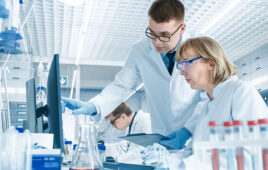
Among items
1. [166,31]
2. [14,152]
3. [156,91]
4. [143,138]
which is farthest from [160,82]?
[14,152]

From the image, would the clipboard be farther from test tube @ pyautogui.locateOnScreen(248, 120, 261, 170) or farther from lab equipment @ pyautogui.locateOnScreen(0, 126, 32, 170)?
test tube @ pyautogui.locateOnScreen(248, 120, 261, 170)

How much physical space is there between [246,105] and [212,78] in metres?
0.33

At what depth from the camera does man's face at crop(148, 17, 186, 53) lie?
1683 mm

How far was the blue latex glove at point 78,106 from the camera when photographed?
1781 mm

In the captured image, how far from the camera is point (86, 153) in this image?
89 centimetres

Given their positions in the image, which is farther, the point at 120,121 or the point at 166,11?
the point at 120,121

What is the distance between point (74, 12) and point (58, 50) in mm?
1428

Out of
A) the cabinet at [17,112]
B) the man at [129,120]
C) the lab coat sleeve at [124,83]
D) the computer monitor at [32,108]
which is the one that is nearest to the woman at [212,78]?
the lab coat sleeve at [124,83]

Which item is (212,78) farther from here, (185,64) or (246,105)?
(246,105)

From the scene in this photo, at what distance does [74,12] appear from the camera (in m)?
3.52

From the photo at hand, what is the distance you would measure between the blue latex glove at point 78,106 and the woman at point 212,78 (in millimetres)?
671

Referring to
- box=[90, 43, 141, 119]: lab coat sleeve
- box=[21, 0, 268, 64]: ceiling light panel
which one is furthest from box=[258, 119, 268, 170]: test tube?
box=[21, 0, 268, 64]: ceiling light panel

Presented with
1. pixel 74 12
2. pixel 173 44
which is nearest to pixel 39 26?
pixel 74 12

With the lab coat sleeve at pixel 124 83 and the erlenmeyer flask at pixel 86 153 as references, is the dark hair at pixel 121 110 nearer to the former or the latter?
the lab coat sleeve at pixel 124 83
